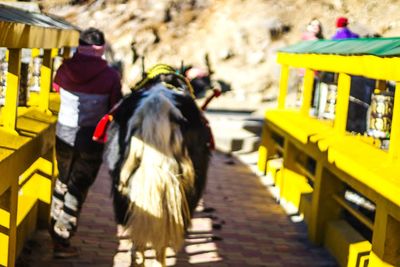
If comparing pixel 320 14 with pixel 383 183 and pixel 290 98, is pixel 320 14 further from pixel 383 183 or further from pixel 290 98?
pixel 383 183

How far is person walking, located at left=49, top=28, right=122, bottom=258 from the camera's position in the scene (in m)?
5.57

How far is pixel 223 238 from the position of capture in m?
6.66

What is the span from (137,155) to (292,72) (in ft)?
45.0

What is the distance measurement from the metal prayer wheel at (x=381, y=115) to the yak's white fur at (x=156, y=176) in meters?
2.04

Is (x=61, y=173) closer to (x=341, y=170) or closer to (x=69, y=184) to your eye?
(x=69, y=184)

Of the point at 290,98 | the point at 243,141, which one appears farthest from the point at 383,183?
the point at 290,98

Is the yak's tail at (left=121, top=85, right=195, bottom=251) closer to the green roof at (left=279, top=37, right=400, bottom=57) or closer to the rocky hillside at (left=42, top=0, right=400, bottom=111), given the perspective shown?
the green roof at (left=279, top=37, right=400, bottom=57)

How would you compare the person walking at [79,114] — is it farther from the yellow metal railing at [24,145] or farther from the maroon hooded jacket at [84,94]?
the yellow metal railing at [24,145]

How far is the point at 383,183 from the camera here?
4766mm

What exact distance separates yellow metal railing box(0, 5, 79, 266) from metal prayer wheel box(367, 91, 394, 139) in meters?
2.71

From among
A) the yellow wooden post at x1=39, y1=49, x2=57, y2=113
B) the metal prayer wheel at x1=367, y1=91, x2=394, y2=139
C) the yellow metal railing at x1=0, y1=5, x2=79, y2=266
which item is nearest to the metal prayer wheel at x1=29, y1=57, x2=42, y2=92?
the yellow metal railing at x1=0, y1=5, x2=79, y2=266

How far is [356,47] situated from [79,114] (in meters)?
2.61

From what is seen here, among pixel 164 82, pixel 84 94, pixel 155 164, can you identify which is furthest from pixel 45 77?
pixel 155 164

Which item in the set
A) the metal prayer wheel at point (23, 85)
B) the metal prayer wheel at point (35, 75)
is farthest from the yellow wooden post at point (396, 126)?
the metal prayer wheel at point (35, 75)
